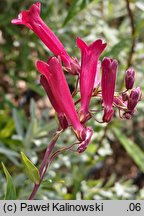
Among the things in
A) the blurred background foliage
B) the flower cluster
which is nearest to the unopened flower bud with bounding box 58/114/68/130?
the flower cluster

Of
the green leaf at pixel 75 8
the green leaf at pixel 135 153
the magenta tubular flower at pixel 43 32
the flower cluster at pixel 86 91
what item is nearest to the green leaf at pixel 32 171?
the flower cluster at pixel 86 91

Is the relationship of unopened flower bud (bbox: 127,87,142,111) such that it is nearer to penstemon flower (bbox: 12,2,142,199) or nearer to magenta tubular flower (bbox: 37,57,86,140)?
penstemon flower (bbox: 12,2,142,199)

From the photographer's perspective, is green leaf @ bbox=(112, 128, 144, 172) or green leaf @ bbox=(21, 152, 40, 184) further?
green leaf @ bbox=(112, 128, 144, 172)

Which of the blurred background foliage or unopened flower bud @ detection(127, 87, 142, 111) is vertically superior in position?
unopened flower bud @ detection(127, 87, 142, 111)

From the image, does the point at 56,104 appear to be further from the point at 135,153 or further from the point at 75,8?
the point at 135,153

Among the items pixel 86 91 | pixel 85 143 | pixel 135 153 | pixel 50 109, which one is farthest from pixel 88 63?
pixel 50 109

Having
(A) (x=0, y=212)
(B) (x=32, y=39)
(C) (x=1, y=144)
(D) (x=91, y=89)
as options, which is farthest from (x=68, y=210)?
(B) (x=32, y=39)
